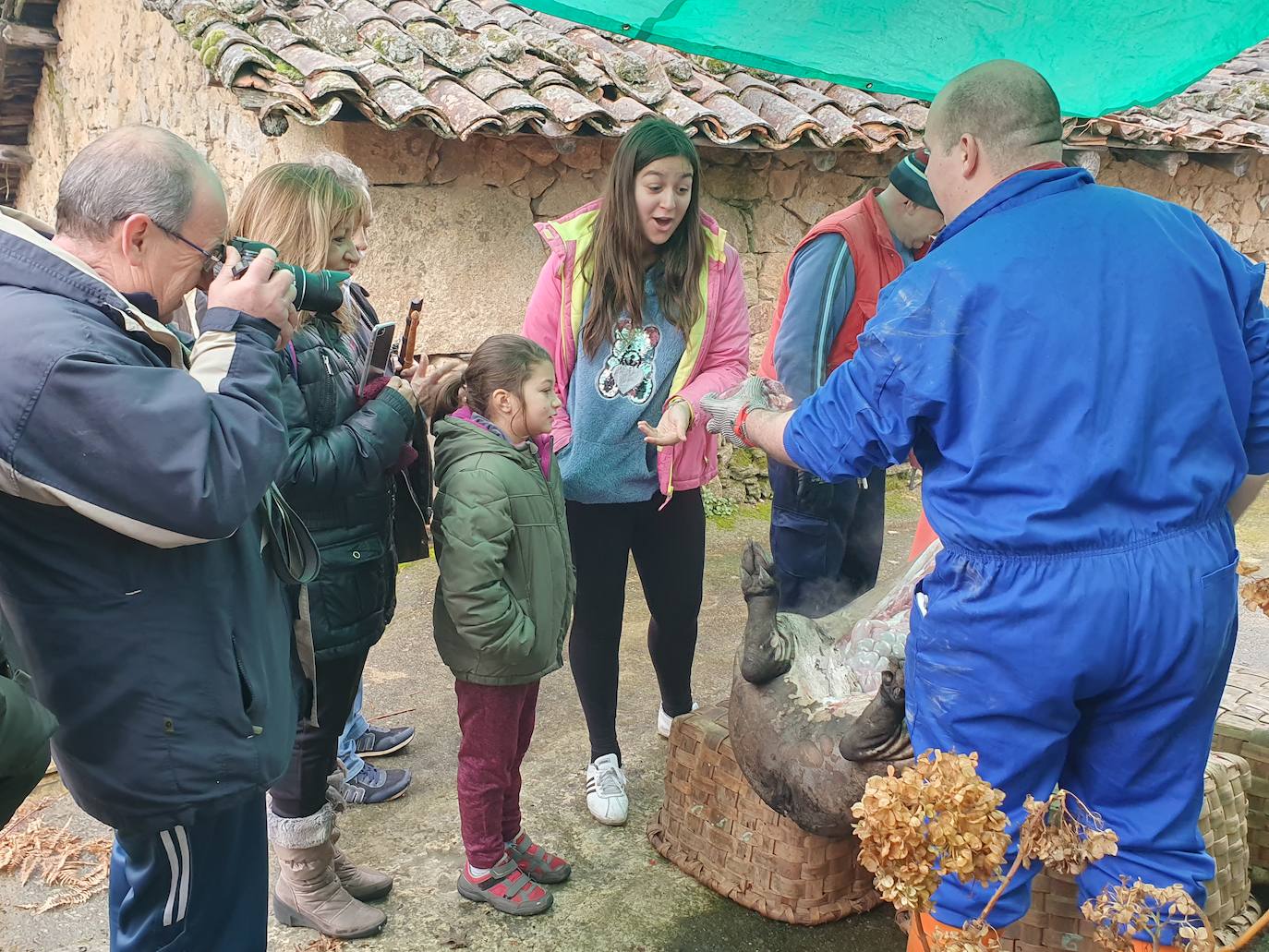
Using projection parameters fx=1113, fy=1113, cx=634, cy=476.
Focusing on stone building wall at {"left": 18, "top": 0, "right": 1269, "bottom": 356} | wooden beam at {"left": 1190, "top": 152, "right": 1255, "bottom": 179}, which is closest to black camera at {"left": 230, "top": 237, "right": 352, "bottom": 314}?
stone building wall at {"left": 18, "top": 0, "right": 1269, "bottom": 356}

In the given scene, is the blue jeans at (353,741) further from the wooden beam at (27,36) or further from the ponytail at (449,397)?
the wooden beam at (27,36)

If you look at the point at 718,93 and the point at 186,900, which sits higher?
the point at 718,93

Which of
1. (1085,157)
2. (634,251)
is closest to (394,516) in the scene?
(634,251)

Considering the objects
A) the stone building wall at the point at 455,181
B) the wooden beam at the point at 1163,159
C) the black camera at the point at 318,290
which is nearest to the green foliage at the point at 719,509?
the stone building wall at the point at 455,181

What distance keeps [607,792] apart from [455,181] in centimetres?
326

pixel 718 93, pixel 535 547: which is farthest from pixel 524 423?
pixel 718 93

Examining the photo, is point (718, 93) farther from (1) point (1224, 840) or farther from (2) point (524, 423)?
(1) point (1224, 840)

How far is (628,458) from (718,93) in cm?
331

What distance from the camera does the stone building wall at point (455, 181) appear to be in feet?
17.0

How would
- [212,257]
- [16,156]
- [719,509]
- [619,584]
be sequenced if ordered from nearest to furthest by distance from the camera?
[212,257]
[619,584]
[719,509]
[16,156]

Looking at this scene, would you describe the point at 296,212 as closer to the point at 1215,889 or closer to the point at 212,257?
the point at 212,257

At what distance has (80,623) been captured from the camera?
5.53 feet

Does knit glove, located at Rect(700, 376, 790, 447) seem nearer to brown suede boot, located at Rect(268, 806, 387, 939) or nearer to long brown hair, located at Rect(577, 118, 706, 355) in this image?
long brown hair, located at Rect(577, 118, 706, 355)

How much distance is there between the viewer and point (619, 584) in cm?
316
